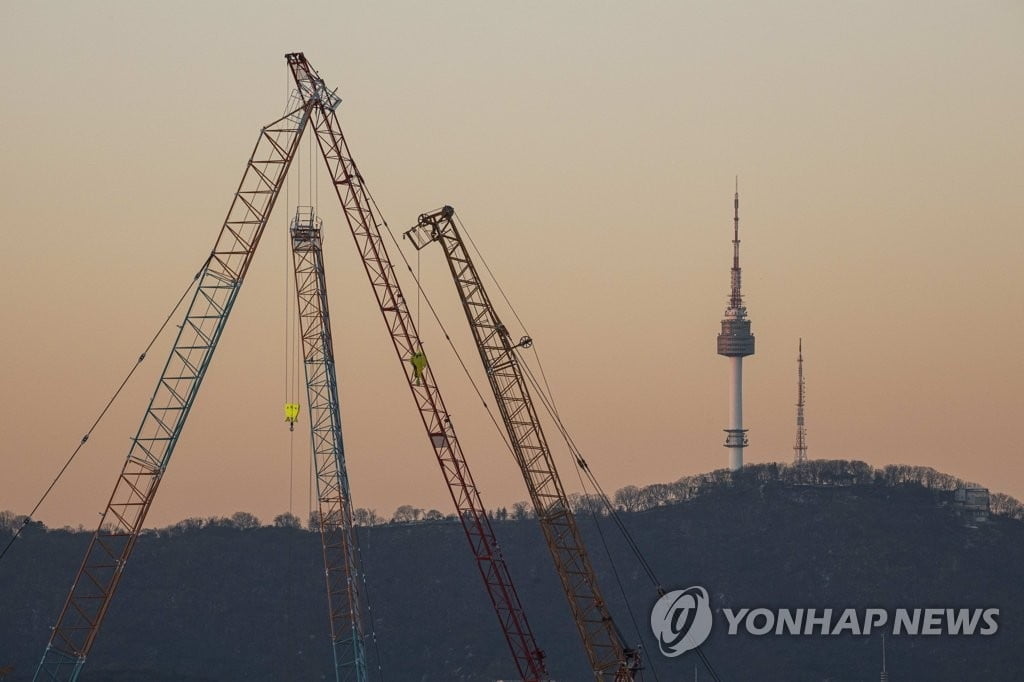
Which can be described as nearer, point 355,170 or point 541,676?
point 355,170

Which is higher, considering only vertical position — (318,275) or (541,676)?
(318,275)

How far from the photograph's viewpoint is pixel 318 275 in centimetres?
15475

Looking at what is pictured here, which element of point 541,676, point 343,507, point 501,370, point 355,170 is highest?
point 355,170

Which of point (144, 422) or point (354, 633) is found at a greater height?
A: point (144, 422)

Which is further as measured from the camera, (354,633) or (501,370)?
(354,633)

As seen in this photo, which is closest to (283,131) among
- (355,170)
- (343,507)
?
(355,170)

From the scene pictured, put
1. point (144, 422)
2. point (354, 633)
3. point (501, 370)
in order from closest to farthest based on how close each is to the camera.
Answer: point (144, 422) < point (501, 370) < point (354, 633)

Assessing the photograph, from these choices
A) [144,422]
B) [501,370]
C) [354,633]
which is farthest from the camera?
[354,633]

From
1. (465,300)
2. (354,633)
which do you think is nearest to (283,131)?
(465,300)

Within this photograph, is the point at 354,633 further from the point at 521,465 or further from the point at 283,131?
Answer: the point at 283,131

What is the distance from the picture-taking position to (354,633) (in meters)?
162

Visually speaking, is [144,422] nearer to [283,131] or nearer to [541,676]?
[283,131]

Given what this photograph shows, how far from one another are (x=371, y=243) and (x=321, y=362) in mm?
10914

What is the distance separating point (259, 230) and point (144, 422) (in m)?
16.8
